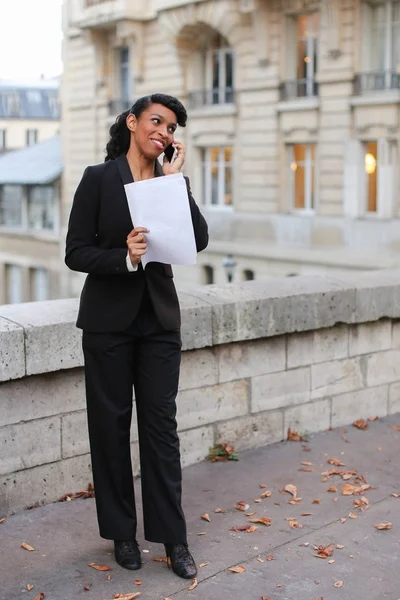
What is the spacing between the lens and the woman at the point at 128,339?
13.4 feet

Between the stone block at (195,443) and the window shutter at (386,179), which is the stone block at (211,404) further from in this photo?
the window shutter at (386,179)

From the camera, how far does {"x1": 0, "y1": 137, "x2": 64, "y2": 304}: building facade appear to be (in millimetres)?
38750

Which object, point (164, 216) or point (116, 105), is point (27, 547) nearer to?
point (164, 216)

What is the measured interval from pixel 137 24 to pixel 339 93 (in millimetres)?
9497

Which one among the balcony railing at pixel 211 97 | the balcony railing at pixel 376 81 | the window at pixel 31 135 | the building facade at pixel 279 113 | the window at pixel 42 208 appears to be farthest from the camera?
the window at pixel 31 135

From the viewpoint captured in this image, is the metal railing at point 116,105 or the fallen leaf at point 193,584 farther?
the metal railing at point 116,105

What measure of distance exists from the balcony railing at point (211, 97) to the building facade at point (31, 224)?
864 centimetres

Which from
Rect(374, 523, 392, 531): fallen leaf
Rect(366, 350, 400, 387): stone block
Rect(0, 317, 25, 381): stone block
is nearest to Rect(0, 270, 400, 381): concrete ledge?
Rect(0, 317, 25, 381): stone block

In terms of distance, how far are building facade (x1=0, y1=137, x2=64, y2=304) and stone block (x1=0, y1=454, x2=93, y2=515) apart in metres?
32.6

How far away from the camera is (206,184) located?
31.8 meters

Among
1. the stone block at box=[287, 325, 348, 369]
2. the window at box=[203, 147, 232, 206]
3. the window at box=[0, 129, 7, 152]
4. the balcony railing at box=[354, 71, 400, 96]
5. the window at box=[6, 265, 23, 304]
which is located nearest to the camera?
the stone block at box=[287, 325, 348, 369]

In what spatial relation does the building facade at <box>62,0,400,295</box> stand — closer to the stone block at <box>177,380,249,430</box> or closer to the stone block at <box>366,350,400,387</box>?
the stone block at <box>366,350,400,387</box>

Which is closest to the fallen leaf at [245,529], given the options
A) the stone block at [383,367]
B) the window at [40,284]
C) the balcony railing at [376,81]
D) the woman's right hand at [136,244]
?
the woman's right hand at [136,244]

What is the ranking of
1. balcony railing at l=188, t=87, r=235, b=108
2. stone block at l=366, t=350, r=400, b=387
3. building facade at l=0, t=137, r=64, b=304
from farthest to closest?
building facade at l=0, t=137, r=64, b=304
balcony railing at l=188, t=87, r=235, b=108
stone block at l=366, t=350, r=400, b=387
